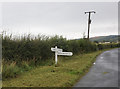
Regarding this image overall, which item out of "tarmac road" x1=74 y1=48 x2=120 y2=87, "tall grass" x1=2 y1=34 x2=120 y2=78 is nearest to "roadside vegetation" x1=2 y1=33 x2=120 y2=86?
"tall grass" x1=2 y1=34 x2=120 y2=78

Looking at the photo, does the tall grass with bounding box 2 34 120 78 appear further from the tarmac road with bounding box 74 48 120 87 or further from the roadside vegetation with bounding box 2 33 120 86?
the tarmac road with bounding box 74 48 120 87

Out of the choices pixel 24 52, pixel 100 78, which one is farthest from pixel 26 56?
pixel 100 78

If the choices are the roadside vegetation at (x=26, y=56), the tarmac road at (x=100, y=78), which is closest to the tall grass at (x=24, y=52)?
the roadside vegetation at (x=26, y=56)

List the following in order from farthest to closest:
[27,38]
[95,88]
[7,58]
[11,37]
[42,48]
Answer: [42,48] → [27,38] → [11,37] → [7,58] → [95,88]

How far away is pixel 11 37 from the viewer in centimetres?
974

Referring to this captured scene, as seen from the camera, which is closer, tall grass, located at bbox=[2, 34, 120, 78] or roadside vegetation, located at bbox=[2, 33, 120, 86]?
roadside vegetation, located at bbox=[2, 33, 120, 86]

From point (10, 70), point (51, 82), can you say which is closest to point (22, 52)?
point (10, 70)

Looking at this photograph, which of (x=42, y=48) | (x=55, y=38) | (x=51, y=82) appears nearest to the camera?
(x=51, y=82)

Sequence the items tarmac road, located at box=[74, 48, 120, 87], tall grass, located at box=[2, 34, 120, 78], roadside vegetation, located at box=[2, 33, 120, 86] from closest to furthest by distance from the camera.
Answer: tarmac road, located at box=[74, 48, 120, 87] < roadside vegetation, located at box=[2, 33, 120, 86] < tall grass, located at box=[2, 34, 120, 78]

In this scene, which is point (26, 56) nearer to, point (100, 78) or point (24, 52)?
point (24, 52)

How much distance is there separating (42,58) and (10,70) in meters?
5.08

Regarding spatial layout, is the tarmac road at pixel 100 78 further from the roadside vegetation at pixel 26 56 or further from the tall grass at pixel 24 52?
the tall grass at pixel 24 52

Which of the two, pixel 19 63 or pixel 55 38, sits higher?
pixel 55 38

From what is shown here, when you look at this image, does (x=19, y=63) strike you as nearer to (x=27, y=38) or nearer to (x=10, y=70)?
(x=27, y=38)
